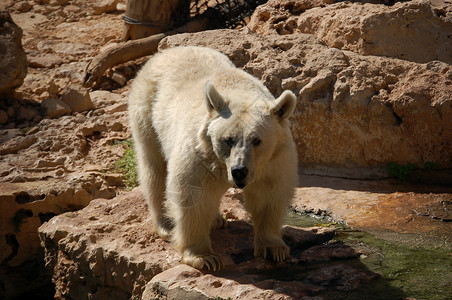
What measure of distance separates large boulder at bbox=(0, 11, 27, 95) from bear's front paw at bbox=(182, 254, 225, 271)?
20.4 feet

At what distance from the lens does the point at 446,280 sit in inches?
167

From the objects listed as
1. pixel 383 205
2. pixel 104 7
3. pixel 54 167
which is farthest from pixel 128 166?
pixel 104 7

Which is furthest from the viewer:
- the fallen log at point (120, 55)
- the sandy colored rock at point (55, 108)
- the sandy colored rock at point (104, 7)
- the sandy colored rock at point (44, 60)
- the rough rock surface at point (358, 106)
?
the sandy colored rock at point (104, 7)

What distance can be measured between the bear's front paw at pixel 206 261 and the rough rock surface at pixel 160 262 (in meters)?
0.05

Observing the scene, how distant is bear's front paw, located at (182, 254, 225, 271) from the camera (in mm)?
4547

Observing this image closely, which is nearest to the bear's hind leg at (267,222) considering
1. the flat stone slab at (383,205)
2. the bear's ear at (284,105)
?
the bear's ear at (284,105)

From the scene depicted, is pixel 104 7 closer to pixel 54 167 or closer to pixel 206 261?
pixel 54 167

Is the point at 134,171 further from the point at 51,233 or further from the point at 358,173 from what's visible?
the point at 358,173

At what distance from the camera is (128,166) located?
27.3 feet

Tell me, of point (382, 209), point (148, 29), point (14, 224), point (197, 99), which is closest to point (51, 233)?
point (14, 224)

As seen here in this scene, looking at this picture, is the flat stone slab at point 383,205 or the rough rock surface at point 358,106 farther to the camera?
the rough rock surface at point 358,106

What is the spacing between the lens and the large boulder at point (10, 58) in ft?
30.9

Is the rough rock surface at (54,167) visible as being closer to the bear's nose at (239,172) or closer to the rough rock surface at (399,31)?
the bear's nose at (239,172)

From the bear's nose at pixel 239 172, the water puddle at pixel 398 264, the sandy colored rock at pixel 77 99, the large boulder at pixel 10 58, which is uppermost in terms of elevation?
the bear's nose at pixel 239 172
